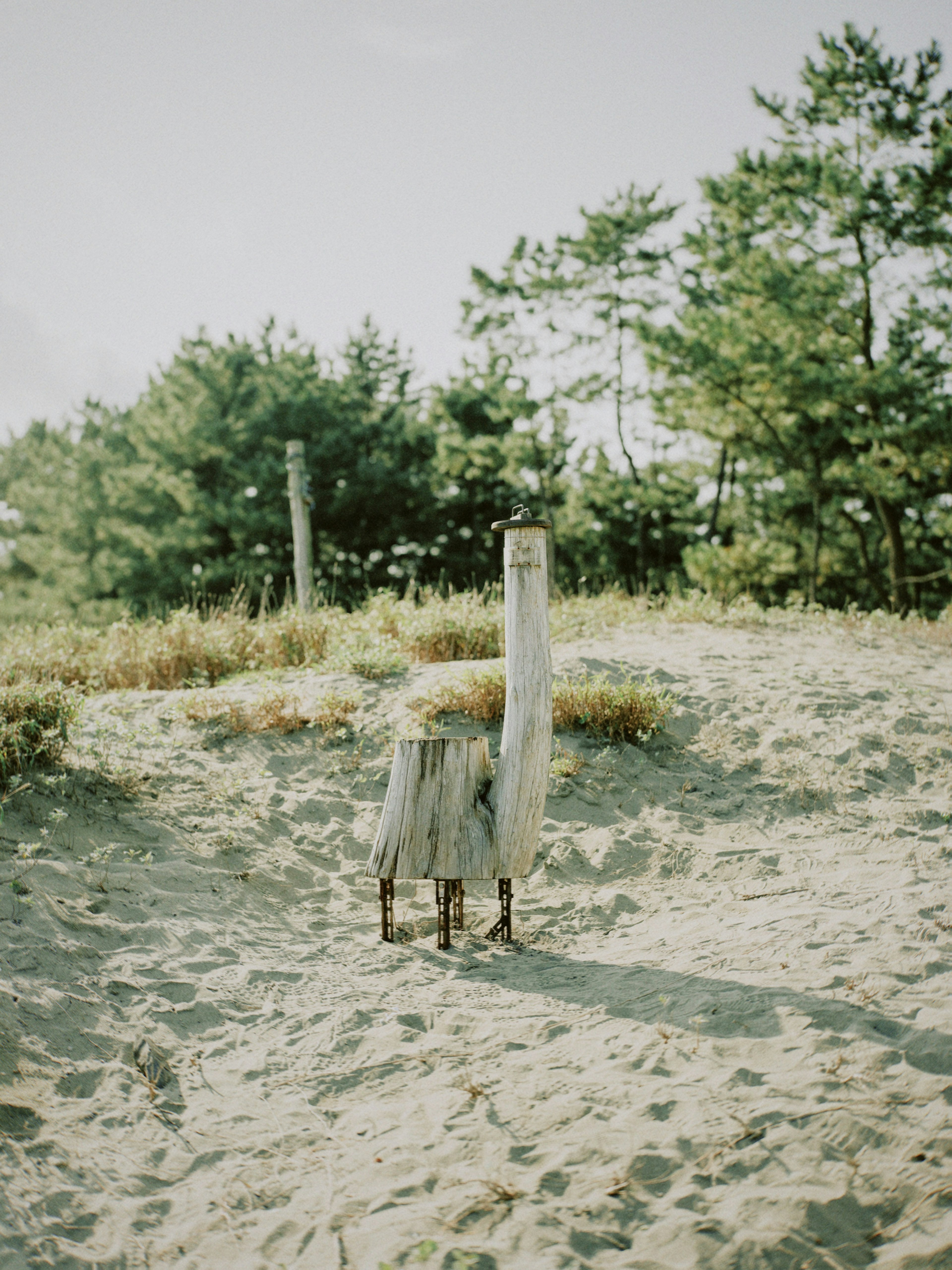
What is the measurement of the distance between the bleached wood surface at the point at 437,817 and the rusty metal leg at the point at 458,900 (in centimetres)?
30

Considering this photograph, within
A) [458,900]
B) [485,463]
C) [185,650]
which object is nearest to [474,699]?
[458,900]

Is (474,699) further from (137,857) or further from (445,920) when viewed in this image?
(137,857)

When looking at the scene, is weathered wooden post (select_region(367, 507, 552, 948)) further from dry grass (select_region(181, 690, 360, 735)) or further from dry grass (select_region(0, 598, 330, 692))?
dry grass (select_region(0, 598, 330, 692))

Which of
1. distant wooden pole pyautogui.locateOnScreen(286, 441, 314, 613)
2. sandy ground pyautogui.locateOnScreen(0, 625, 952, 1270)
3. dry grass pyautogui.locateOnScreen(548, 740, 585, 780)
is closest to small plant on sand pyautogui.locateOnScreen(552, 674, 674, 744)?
sandy ground pyautogui.locateOnScreen(0, 625, 952, 1270)

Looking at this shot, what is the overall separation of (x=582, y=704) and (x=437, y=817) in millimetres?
2417

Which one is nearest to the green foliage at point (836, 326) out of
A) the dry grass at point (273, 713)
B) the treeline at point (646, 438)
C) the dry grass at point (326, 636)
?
the treeline at point (646, 438)

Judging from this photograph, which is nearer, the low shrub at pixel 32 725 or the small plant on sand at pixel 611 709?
the low shrub at pixel 32 725

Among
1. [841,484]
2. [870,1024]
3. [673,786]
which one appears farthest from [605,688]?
[841,484]

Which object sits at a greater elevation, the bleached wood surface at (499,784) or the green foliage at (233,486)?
the green foliage at (233,486)

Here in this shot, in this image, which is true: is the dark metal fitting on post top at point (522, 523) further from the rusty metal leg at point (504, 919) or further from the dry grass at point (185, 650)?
the dry grass at point (185, 650)

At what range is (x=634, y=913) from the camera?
13.8 ft

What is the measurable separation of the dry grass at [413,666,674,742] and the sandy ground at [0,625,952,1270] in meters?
0.24

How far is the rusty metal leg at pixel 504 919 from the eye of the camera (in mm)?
3971

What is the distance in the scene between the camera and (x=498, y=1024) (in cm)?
315
